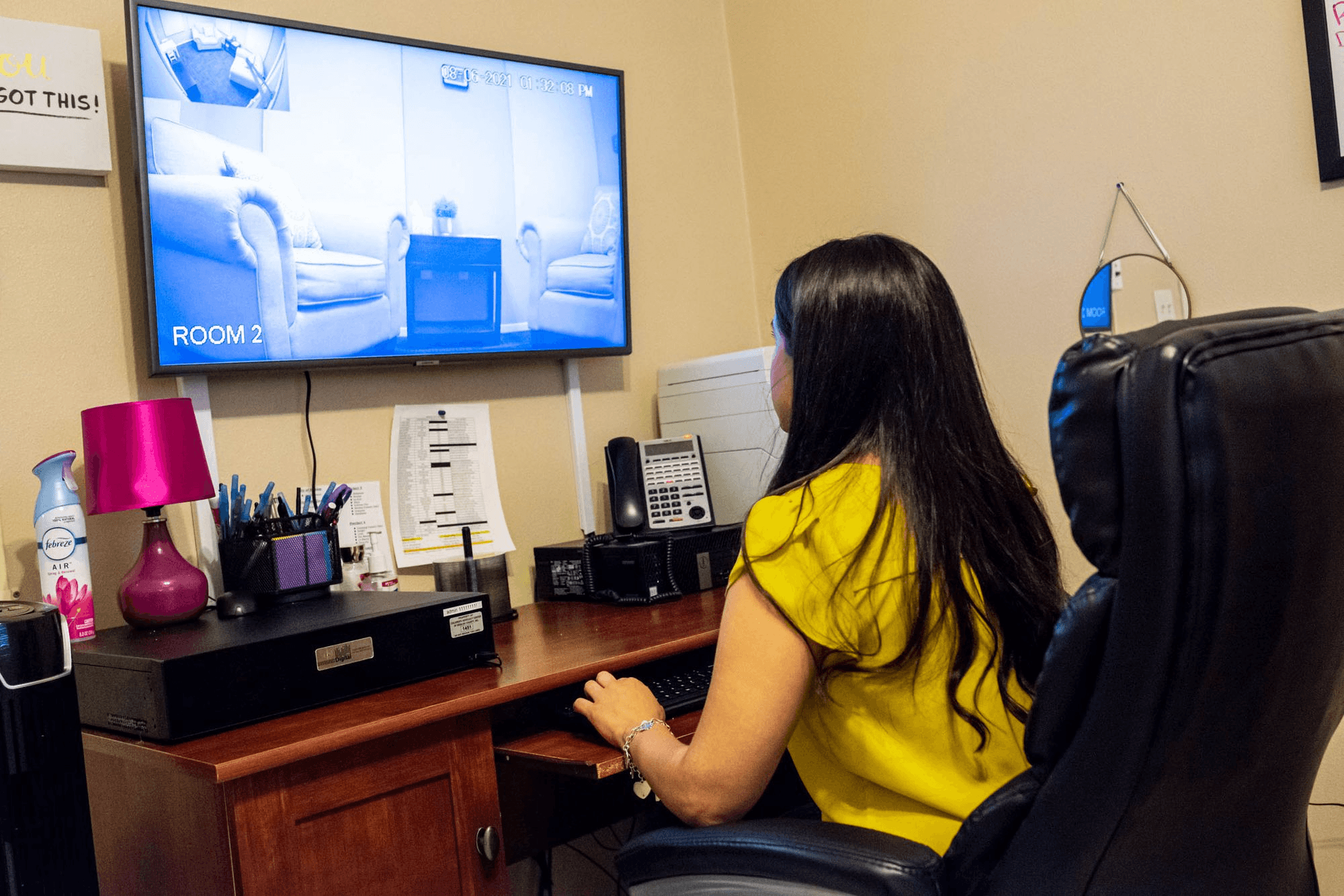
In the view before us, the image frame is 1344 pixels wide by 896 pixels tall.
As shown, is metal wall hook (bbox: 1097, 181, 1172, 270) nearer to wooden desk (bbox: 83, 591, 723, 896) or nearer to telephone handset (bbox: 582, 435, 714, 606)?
telephone handset (bbox: 582, 435, 714, 606)

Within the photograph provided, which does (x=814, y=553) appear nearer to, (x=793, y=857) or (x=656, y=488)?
(x=793, y=857)

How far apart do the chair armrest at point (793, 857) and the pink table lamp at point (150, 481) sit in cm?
84

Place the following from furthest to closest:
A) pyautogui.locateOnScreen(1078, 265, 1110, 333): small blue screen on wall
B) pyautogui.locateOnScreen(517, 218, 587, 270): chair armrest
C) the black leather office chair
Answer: pyautogui.locateOnScreen(517, 218, 587, 270): chair armrest, pyautogui.locateOnScreen(1078, 265, 1110, 333): small blue screen on wall, the black leather office chair

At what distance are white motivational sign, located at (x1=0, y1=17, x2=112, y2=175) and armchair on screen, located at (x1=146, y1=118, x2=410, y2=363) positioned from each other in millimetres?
98

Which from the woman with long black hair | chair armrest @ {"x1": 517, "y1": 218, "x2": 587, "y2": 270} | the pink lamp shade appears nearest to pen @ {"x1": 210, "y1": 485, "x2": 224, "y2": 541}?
the pink lamp shade

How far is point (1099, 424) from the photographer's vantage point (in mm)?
764

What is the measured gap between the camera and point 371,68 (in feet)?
6.43

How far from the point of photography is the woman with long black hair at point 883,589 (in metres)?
1.08

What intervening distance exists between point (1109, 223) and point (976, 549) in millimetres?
1246

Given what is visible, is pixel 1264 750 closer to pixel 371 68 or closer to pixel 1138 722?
pixel 1138 722

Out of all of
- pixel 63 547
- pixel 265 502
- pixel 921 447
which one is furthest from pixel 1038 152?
pixel 63 547

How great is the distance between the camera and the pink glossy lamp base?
5.14ft

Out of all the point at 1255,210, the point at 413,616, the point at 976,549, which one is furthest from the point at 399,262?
the point at 1255,210

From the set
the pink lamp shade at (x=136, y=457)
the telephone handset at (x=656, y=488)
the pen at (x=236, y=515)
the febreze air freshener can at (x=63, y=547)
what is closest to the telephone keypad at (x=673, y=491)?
the telephone handset at (x=656, y=488)
